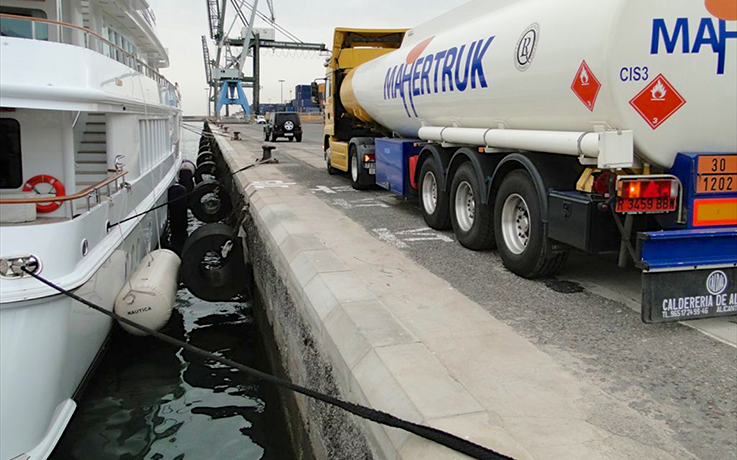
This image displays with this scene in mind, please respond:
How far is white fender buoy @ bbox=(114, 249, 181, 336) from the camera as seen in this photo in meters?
6.93

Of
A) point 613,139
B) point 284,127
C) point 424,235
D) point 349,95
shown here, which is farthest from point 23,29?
point 284,127

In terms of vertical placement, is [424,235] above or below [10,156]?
below

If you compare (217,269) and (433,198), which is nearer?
(217,269)

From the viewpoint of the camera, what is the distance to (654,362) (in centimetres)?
428

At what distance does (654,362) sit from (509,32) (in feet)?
12.1

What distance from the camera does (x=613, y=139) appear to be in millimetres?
4879

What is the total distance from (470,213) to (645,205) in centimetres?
316

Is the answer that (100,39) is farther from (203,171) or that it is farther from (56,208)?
(203,171)

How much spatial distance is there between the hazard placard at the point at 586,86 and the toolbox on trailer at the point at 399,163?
192 inches

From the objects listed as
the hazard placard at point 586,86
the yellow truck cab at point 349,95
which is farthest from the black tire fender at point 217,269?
the hazard placard at point 586,86

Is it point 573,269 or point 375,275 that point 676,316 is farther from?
point 375,275

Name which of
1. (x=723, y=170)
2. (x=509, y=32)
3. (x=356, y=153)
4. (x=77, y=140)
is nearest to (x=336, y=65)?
(x=356, y=153)

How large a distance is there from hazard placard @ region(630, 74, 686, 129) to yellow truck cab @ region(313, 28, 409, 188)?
28.6 feet

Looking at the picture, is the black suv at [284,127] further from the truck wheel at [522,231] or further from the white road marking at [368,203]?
the truck wheel at [522,231]
